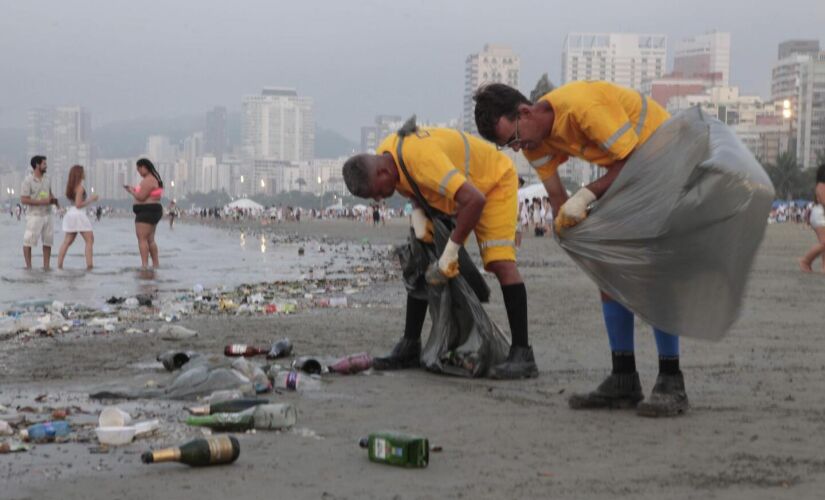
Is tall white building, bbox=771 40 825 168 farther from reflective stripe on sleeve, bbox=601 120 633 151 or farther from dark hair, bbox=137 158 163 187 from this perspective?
reflective stripe on sleeve, bbox=601 120 633 151

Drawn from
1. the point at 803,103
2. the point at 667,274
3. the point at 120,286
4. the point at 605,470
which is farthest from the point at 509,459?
the point at 803,103

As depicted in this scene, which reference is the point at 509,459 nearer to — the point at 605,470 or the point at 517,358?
the point at 605,470

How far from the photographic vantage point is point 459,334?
22.4 feet

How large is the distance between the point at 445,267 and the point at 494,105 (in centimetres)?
114

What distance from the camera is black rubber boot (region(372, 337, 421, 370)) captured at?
6.88 m

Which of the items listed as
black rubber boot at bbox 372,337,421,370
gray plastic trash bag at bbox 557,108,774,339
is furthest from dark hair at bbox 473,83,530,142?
black rubber boot at bbox 372,337,421,370

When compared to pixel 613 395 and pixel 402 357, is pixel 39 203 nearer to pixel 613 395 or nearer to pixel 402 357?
pixel 402 357

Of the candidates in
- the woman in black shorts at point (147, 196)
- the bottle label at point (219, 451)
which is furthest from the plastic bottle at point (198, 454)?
the woman in black shorts at point (147, 196)

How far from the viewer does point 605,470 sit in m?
4.15

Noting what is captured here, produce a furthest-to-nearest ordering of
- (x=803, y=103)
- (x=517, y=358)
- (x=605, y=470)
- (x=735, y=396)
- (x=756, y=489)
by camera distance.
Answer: (x=803, y=103), (x=517, y=358), (x=735, y=396), (x=605, y=470), (x=756, y=489)

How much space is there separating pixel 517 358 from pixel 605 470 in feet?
7.88

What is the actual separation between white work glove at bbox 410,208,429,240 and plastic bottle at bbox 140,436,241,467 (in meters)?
2.95

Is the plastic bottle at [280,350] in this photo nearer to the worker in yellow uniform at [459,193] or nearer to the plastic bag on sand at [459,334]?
the worker in yellow uniform at [459,193]

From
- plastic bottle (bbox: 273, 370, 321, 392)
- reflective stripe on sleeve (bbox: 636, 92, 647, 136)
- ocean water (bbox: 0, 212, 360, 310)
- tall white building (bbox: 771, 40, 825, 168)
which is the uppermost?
tall white building (bbox: 771, 40, 825, 168)
